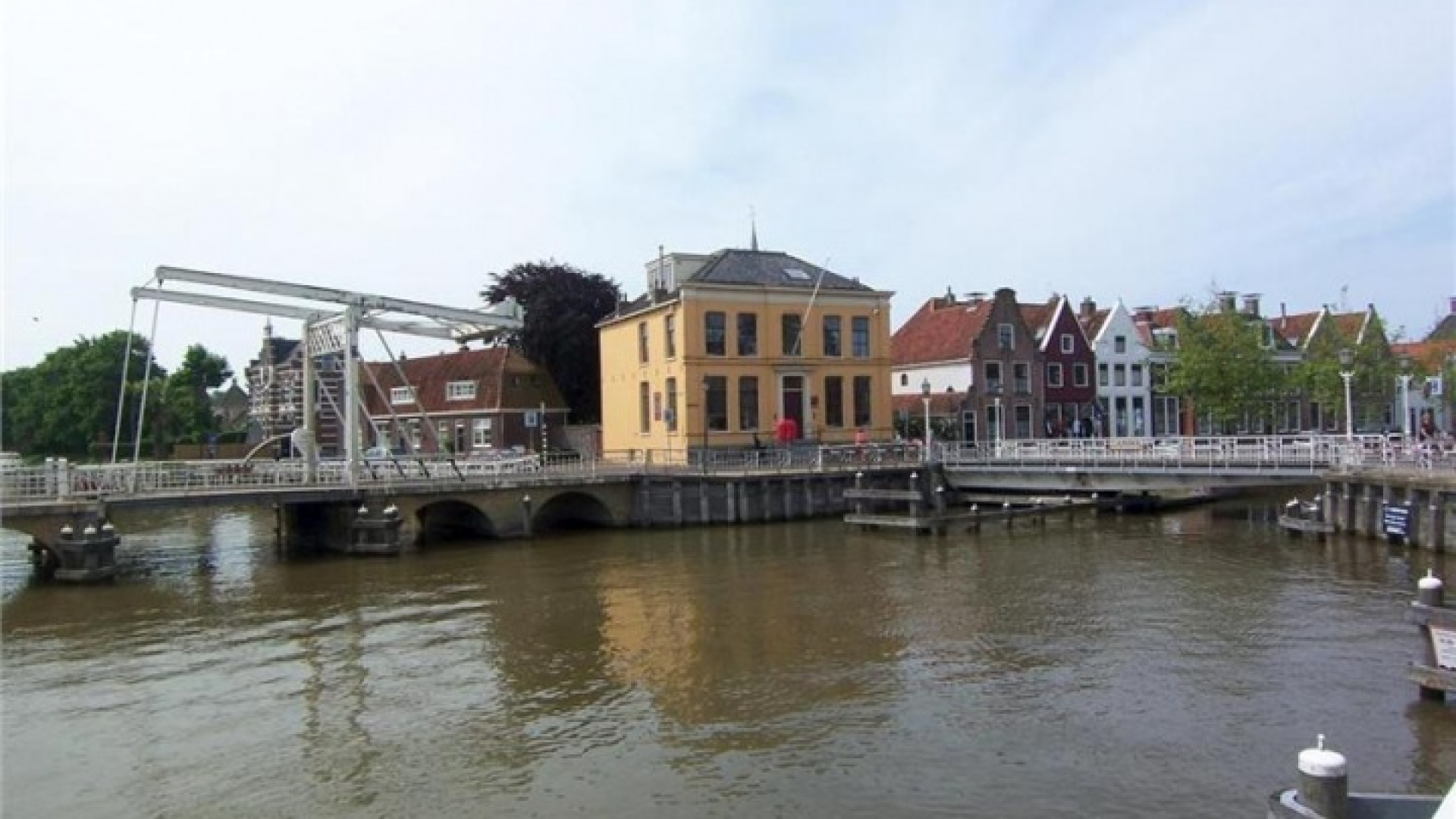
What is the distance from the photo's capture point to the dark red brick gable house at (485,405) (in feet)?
173

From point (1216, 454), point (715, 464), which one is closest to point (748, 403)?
point (715, 464)

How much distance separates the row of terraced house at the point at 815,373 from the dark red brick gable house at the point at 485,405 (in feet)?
0.30

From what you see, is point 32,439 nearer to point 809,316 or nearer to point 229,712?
point 809,316

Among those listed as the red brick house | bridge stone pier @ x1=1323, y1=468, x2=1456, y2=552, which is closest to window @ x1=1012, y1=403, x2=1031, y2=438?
the red brick house

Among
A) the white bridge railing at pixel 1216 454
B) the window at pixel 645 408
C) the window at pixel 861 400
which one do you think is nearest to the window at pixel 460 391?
the window at pixel 645 408

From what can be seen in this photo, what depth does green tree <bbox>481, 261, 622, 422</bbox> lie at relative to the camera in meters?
53.9

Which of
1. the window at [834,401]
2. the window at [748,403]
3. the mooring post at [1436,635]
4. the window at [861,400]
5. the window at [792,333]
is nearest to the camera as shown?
the mooring post at [1436,635]

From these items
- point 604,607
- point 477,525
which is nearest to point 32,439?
point 477,525

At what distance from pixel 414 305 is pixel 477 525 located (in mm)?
7609

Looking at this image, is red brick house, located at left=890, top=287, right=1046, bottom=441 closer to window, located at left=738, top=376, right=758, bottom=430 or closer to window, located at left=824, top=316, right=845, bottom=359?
window, located at left=824, top=316, right=845, bottom=359

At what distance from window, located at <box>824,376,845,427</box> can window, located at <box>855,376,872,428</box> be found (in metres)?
0.70

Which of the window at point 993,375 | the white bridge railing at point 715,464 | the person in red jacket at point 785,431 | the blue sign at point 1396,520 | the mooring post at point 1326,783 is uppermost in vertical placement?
the window at point 993,375

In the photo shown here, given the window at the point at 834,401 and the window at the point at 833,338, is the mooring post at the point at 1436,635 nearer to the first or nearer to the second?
the window at the point at 834,401

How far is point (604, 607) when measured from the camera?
20.2 metres
